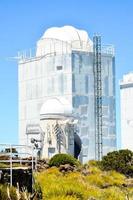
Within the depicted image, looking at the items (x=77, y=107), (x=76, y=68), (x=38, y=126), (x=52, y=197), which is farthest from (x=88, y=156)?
(x=52, y=197)

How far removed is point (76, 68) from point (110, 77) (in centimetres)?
1022

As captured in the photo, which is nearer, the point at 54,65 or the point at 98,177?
the point at 98,177

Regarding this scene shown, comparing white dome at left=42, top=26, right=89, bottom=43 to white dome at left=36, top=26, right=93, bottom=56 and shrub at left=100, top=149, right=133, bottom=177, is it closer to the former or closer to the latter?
white dome at left=36, top=26, right=93, bottom=56

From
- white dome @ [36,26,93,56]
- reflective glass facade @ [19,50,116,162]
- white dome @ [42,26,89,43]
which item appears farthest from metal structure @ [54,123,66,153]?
white dome @ [42,26,89,43]

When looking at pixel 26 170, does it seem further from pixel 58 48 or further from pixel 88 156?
pixel 58 48

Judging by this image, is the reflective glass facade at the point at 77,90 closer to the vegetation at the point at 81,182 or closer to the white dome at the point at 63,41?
the white dome at the point at 63,41

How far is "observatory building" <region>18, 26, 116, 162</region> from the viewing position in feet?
506

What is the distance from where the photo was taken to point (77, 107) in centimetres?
15588

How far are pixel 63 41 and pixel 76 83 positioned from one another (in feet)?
45.4

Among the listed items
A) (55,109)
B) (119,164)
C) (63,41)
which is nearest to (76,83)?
(63,41)

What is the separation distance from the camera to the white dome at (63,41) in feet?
546

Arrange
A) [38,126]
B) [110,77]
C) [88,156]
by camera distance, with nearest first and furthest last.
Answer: [38,126], [88,156], [110,77]

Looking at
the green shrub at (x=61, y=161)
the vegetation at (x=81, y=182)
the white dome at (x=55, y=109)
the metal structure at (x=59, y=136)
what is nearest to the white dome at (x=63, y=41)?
the white dome at (x=55, y=109)

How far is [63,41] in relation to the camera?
167 metres
